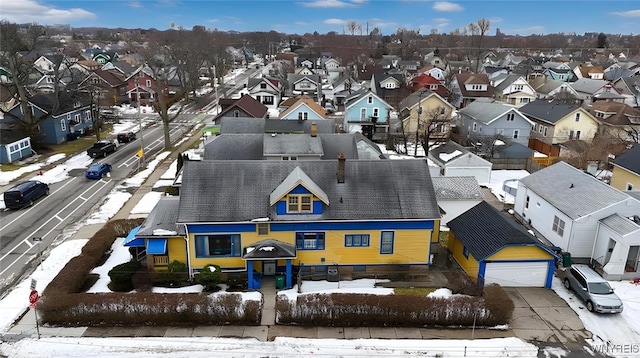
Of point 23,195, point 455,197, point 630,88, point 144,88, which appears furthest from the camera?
point 630,88

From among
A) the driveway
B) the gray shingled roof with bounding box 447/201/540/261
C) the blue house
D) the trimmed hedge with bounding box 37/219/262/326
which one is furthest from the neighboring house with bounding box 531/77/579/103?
the trimmed hedge with bounding box 37/219/262/326

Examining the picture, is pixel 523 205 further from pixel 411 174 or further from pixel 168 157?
pixel 168 157

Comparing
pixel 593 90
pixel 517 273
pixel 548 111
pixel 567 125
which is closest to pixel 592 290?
pixel 517 273

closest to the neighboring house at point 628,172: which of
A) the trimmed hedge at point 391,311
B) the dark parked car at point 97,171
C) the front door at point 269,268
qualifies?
the trimmed hedge at point 391,311

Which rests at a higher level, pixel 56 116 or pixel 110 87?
pixel 110 87

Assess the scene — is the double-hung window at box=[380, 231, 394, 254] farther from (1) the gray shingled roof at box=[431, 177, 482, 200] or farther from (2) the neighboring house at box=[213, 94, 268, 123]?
(2) the neighboring house at box=[213, 94, 268, 123]

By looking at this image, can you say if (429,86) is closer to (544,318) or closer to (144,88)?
(144,88)

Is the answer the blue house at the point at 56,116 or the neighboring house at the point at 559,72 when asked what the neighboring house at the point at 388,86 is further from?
the neighboring house at the point at 559,72

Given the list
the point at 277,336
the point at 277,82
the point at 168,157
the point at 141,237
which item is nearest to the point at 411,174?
the point at 277,336
